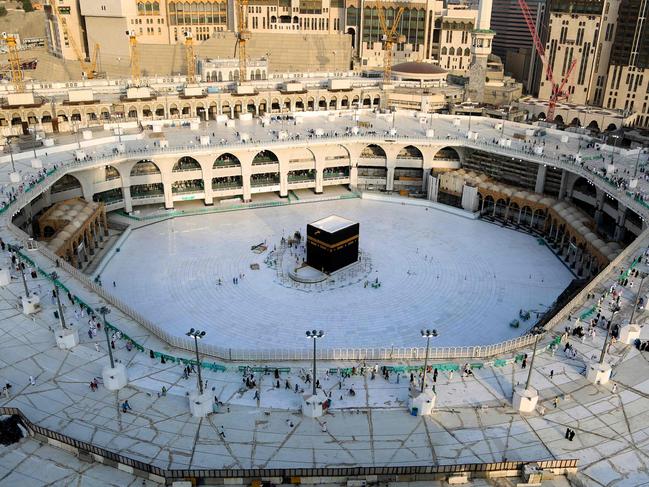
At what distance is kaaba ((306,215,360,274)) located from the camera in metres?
57.2

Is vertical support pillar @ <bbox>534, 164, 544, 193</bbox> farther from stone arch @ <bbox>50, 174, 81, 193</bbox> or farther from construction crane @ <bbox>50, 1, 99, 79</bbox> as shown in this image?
construction crane @ <bbox>50, 1, 99, 79</bbox>

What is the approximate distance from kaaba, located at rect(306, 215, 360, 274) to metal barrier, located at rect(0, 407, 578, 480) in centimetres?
3129

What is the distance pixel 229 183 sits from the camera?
7906 centimetres

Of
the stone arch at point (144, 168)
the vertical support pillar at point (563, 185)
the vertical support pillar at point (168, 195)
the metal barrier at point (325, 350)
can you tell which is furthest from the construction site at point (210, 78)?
the vertical support pillar at point (563, 185)

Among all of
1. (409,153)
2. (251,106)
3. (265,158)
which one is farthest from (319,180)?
(251,106)

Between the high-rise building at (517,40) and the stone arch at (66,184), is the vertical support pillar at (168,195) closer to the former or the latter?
the stone arch at (66,184)

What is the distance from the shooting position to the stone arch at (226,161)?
7719cm

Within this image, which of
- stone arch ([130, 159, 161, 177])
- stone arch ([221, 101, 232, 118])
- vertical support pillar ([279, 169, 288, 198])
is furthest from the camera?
stone arch ([221, 101, 232, 118])

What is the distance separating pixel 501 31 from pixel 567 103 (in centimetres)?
5509

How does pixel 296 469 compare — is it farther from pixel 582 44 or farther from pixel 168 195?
pixel 582 44

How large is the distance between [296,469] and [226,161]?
5623 centimetres

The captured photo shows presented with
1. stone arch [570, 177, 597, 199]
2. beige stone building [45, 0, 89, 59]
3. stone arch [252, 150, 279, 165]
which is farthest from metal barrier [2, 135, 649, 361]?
beige stone building [45, 0, 89, 59]

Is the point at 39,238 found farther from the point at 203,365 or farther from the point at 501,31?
the point at 501,31

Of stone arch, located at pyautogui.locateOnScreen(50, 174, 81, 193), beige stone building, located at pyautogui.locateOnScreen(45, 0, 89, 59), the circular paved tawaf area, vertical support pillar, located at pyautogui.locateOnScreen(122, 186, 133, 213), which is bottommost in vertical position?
the circular paved tawaf area
